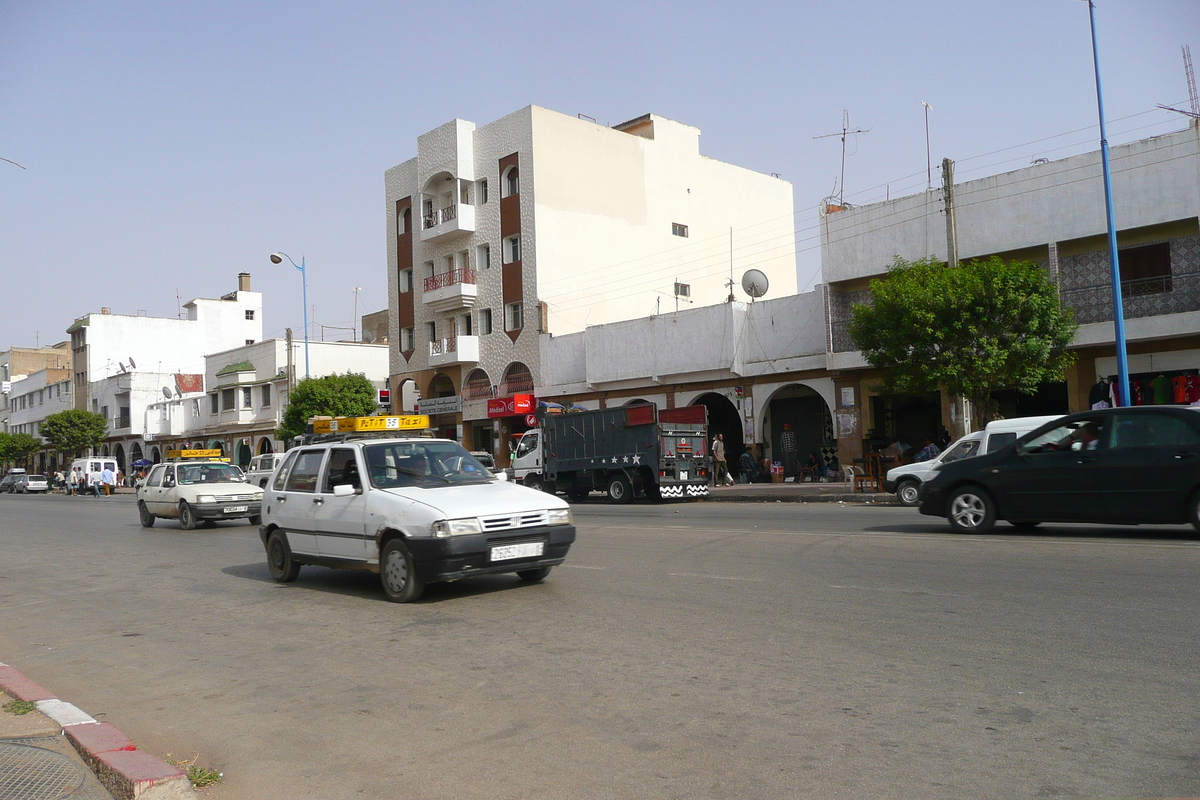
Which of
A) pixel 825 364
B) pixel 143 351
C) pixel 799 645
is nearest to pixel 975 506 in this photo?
pixel 799 645

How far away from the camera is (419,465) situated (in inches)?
388

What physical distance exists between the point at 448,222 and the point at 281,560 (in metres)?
35.0

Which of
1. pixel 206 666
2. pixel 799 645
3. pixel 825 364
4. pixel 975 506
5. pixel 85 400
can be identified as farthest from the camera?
pixel 85 400

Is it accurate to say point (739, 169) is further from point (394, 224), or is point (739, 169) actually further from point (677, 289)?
point (394, 224)

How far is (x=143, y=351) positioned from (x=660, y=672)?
8907 centimetres

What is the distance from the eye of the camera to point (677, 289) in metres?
46.7

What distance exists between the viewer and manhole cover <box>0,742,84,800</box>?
14.7ft

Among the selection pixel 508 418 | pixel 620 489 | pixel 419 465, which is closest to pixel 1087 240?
pixel 620 489

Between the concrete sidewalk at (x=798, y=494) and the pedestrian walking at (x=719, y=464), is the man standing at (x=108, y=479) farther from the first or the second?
the concrete sidewalk at (x=798, y=494)

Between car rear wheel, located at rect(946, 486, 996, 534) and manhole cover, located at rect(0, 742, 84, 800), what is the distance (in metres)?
11.0

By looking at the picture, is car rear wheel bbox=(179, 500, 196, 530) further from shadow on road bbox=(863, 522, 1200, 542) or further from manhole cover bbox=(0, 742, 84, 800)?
manhole cover bbox=(0, 742, 84, 800)

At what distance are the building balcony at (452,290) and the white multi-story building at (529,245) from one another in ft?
0.20

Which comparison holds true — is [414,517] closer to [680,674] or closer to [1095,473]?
[680,674]

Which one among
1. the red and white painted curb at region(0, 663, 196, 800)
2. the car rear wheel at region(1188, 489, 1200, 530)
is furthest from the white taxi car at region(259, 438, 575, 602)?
the car rear wheel at region(1188, 489, 1200, 530)
